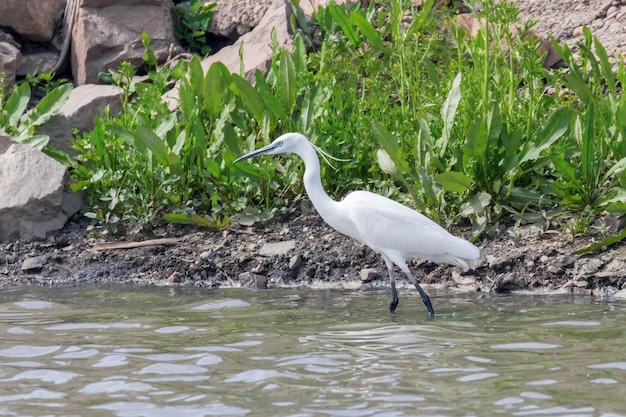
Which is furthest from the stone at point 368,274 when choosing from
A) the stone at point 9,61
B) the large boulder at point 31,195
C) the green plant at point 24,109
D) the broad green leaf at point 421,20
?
Result: the stone at point 9,61

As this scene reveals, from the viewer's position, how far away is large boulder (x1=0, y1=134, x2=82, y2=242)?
8219 mm

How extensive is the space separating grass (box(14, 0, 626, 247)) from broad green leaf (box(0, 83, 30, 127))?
2.71 feet

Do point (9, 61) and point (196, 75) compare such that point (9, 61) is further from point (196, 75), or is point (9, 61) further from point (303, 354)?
point (303, 354)

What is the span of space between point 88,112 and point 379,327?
14.3ft

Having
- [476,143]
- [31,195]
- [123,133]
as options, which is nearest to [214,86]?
[123,133]

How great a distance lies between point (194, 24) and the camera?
1077 centimetres

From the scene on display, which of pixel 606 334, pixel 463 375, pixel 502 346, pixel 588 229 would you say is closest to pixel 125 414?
pixel 463 375

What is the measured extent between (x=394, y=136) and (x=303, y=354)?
9.13ft

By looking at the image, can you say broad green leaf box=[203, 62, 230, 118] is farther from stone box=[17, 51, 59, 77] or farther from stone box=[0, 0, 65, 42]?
stone box=[0, 0, 65, 42]

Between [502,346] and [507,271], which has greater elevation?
[507,271]

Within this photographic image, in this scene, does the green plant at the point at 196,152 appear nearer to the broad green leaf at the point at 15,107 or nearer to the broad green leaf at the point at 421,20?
the broad green leaf at the point at 15,107

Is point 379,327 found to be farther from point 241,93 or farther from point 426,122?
point 241,93

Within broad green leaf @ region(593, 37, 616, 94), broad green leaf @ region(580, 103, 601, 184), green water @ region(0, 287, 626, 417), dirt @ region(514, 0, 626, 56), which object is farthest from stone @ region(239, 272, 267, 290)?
dirt @ region(514, 0, 626, 56)

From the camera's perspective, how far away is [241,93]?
28.0 ft
